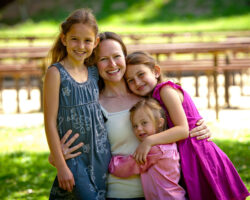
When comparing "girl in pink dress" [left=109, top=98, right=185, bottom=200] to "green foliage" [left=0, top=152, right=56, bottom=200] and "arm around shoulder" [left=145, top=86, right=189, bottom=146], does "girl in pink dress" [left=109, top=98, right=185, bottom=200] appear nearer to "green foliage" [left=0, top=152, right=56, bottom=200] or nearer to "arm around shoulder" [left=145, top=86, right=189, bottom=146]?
"arm around shoulder" [left=145, top=86, right=189, bottom=146]

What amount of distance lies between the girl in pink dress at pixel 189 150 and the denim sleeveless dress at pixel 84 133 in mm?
261

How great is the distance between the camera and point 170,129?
2635mm

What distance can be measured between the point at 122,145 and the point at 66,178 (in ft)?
1.47

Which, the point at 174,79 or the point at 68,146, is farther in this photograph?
the point at 174,79

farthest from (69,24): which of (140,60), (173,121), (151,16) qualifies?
(151,16)

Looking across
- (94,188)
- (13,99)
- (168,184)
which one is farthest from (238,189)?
(13,99)

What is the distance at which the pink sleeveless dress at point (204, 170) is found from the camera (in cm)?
262

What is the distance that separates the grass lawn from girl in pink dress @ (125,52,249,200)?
1.69 m

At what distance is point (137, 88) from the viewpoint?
2.86m

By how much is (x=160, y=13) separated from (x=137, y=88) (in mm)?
23165

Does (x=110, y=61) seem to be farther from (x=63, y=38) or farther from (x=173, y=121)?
(x=173, y=121)

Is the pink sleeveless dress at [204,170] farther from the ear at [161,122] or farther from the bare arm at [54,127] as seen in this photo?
the bare arm at [54,127]

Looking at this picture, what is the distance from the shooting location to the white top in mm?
2750

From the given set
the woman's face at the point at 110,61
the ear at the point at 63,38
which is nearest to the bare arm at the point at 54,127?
the ear at the point at 63,38
